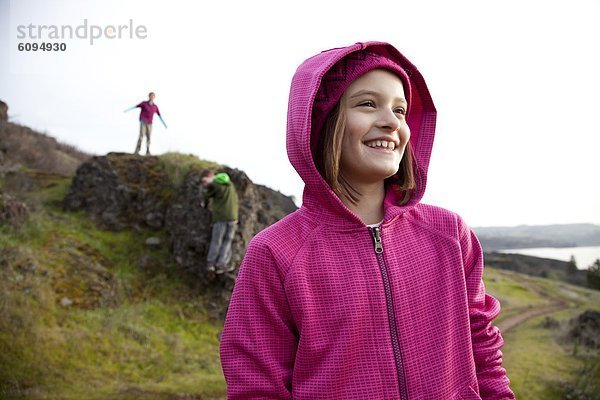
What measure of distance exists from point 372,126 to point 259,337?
0.80m

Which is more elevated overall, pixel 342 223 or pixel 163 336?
pixel 342 223

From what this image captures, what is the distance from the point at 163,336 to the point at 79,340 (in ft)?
4.67

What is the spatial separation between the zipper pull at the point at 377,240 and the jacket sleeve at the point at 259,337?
1.17 feet

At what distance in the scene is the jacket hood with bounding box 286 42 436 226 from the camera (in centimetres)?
152

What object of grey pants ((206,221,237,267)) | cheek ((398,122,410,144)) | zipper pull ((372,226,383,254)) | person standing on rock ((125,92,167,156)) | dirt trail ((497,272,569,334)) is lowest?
dirt trail ((497,272,569,334))

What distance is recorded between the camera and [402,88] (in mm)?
1648

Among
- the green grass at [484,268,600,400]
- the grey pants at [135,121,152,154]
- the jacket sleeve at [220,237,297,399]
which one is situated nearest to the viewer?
the jacket sleeve at [220,237,297,399]

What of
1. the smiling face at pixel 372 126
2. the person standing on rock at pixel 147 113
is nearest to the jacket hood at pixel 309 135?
the smiling face at pixel 372 126

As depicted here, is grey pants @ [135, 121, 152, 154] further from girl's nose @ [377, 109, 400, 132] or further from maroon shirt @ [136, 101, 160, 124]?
girl's nose @ [377, 109, 400, 132]

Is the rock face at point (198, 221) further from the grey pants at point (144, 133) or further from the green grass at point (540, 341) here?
the green grass at point (540, 341)

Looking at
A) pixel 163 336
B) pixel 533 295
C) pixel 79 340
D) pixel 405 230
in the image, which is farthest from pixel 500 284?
pixel 405 230

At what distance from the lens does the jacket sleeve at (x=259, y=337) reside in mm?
1397

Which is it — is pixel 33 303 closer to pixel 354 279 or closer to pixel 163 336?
pixel 163 336

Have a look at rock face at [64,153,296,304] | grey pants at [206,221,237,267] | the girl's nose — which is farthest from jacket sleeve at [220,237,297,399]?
rock face at [64,153,296,304]
